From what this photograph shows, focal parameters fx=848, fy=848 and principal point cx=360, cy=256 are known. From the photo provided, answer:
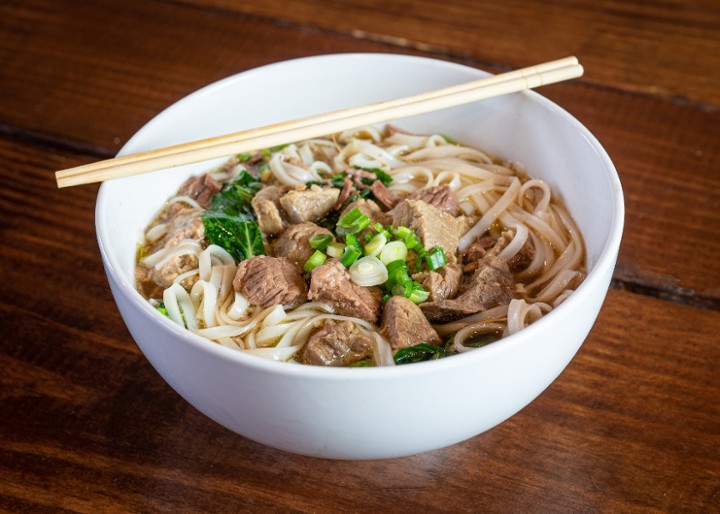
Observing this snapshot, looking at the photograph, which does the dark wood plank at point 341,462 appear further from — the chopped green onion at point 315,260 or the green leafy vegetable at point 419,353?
the chopped green onion at point 315,260

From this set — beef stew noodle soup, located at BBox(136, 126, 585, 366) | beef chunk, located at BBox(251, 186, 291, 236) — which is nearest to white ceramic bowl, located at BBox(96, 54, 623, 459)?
beef stew noodle soup, located at BBox(136, 126, 585, 366)

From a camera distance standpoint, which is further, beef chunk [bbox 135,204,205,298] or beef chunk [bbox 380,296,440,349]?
beef chunk [bbox 135,204,205,298]

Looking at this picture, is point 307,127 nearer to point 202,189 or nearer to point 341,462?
point 202,189

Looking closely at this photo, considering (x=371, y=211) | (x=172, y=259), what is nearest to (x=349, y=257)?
(x=371, y=211)

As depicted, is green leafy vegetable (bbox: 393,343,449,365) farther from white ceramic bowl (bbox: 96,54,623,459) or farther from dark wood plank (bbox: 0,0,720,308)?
Result: dark wood plank (bbox: 0,0,720,308)

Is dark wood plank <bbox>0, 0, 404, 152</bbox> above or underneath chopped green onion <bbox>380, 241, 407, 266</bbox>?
underneath

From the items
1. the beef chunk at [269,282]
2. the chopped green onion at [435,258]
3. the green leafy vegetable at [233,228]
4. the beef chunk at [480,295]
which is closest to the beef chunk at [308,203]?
the green leafy vegetable at [233,228]

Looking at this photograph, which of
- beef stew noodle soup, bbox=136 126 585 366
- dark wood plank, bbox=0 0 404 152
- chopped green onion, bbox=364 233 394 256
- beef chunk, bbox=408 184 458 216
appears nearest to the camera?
beef stew noodle soup, bbox=136 126 585 366
